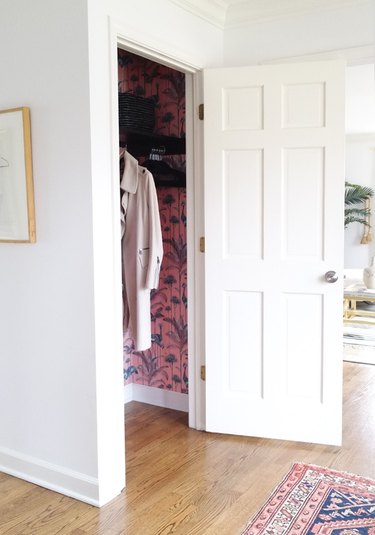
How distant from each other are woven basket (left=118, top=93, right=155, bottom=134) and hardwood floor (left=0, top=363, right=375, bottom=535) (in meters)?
1.87

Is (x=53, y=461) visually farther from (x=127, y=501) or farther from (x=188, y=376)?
(x=188, y=376)

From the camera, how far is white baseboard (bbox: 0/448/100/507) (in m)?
2.58

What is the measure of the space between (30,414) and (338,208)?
76.0 inches

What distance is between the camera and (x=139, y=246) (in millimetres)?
3260

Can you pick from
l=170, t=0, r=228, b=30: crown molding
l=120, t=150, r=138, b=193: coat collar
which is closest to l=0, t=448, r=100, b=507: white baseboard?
l=120, t=150, r=138, b=193: coat collar

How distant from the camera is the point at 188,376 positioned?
11.5ft

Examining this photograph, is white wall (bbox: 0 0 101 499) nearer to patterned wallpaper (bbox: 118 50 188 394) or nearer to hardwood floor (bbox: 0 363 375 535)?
hardwood floor (bbox: 0 363 375 535)

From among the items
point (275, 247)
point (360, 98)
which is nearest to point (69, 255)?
point (275, 247)

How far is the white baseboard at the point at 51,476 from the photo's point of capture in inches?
102

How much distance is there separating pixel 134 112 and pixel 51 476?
2145 millimetres

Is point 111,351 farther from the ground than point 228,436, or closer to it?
farther from the ground

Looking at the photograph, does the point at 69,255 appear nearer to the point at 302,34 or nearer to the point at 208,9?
the point at 208,9

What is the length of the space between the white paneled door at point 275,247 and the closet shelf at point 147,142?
422mm

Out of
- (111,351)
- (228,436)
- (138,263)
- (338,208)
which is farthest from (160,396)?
(338,208)
